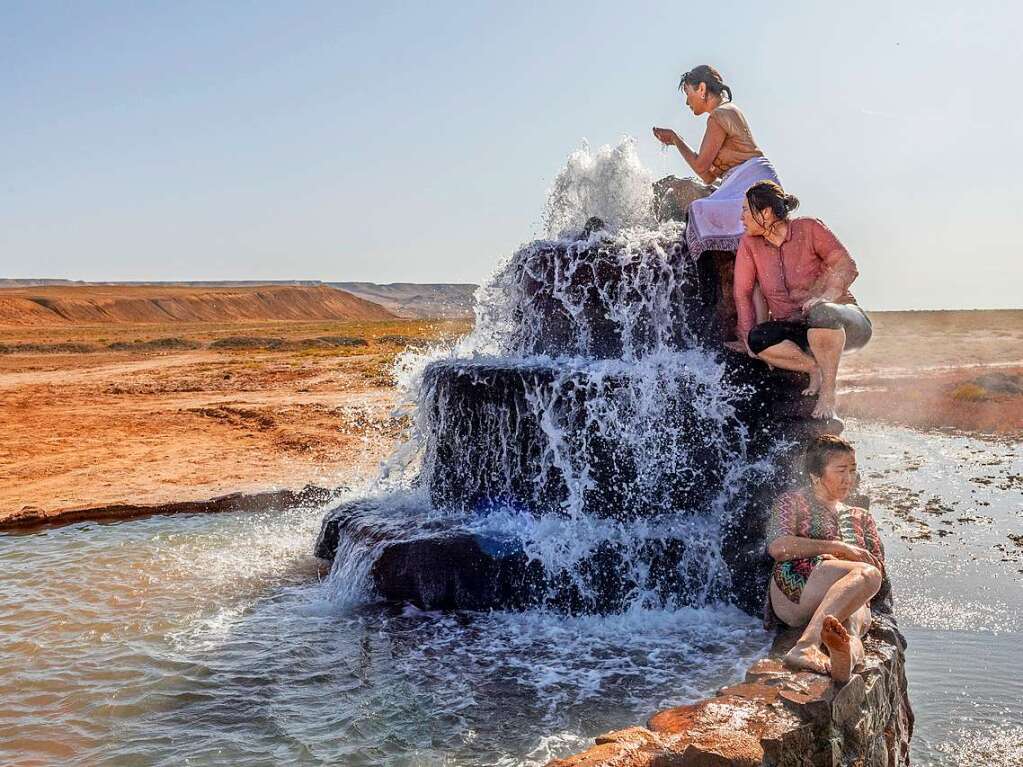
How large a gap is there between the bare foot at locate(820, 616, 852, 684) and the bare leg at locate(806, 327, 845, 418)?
1914 mm

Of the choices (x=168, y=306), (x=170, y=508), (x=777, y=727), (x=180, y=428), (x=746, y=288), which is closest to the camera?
→ (x=777, y=727)

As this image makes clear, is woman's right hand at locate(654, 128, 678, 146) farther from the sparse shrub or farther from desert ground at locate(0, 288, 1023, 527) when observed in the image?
the sparse shrub

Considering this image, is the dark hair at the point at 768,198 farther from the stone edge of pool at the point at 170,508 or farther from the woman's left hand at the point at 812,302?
the stone edge of pool at the point at 170,508

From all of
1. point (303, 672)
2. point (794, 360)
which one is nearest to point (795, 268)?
point (794, 360)

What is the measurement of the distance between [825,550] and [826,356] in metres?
1.49

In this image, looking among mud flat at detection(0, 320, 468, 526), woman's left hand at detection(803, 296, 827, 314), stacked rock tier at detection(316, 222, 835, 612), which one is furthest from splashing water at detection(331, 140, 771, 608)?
mud flat at detection(0, 320, 468, 526)

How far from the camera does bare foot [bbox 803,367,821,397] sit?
513 centimetres

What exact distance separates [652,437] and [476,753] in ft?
9.02

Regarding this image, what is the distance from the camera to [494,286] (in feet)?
25.0

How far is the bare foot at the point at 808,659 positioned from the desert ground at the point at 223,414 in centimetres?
488

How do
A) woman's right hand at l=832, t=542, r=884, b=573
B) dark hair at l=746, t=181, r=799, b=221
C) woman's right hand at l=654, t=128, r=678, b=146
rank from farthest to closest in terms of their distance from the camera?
1. woman's right hand at l=654, t=128, r=678, b=146
2. dark hair at l=746, t=181, r=799, b=221
3. woman's right hand at l=832, t=542, r=884, b=573

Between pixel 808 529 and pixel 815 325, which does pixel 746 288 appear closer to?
pixel 815 325

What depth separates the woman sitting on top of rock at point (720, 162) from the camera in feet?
20.1

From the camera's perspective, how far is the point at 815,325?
16.4ft
